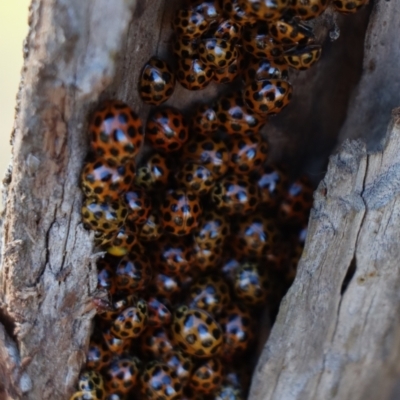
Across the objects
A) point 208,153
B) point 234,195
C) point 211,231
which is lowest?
point 211,231

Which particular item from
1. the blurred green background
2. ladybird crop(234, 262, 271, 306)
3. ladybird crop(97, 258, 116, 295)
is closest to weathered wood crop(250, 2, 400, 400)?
ladybird crop(234, 262, 271, 306)

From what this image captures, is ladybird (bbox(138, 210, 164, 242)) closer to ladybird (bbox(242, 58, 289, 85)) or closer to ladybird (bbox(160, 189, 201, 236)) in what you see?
ladybird (bbox(160, 189, 201, 236))

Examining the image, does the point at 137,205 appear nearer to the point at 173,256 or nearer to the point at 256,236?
the point at 173,256

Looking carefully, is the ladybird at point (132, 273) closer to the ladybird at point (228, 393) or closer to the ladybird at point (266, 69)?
the ladybird at point (228, 393)

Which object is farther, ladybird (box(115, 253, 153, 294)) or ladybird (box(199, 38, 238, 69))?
ladybird (box(115, 253, 153, 294))

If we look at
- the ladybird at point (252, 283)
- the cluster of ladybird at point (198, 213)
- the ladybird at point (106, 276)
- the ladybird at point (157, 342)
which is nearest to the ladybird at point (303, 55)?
the cluster of ladybird at point (198, 213)

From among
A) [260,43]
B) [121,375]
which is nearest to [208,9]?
[260,43]
